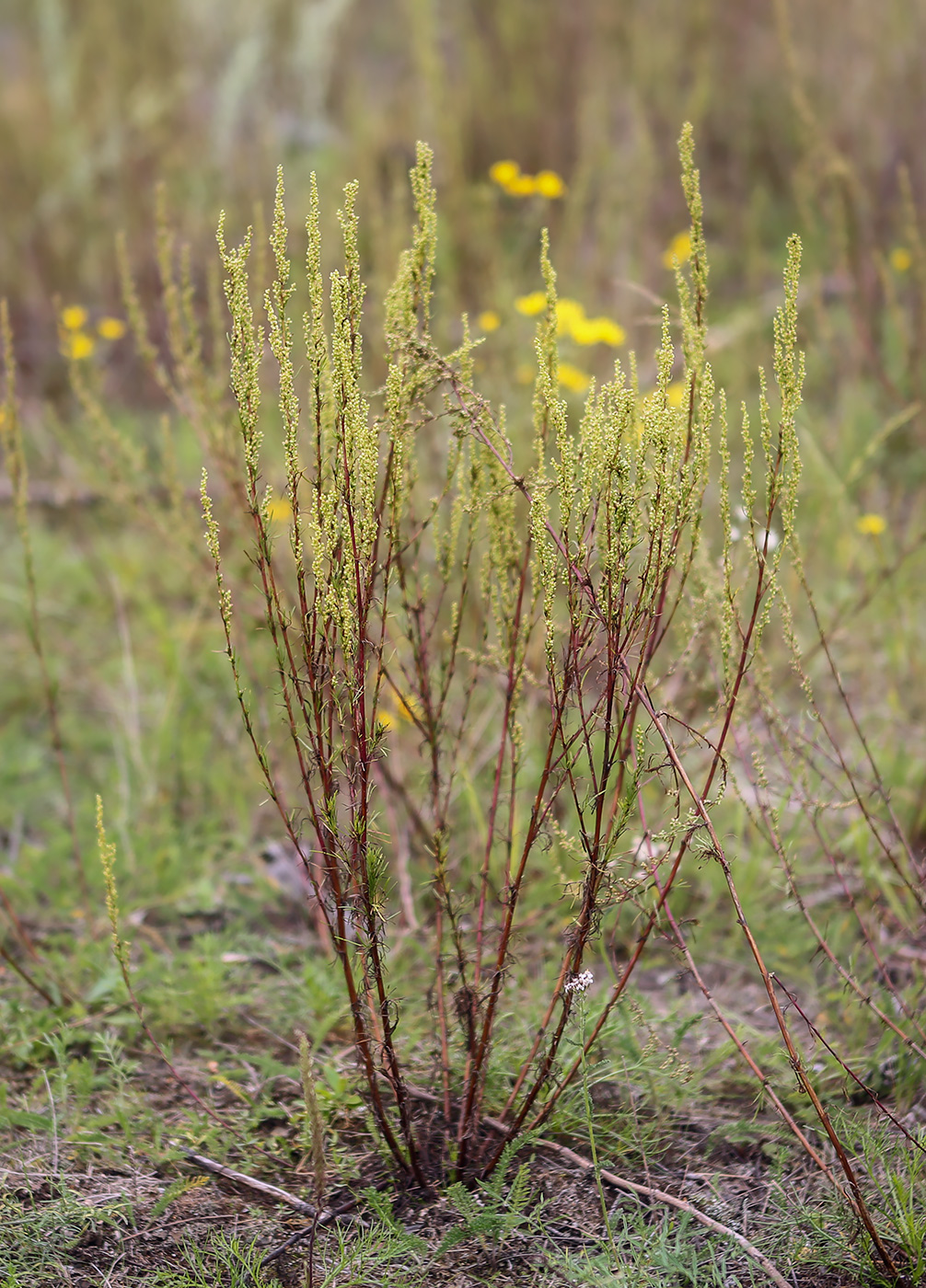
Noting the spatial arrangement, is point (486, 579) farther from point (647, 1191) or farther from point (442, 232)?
point (442, 232)

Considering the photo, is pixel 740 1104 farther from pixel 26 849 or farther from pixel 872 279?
pixel 872 279

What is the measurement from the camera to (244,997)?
1.76 m

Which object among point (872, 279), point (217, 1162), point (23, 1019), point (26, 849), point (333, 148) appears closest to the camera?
point (217, 1162)

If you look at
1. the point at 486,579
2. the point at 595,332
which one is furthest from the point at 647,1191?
the point at 595,332

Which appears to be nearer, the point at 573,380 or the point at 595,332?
the point at 595,332

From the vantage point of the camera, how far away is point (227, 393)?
2457 mm

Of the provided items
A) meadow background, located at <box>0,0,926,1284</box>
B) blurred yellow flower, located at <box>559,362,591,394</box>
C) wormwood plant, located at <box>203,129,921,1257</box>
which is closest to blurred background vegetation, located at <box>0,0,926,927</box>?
meadow background, located at <box>0,0,926,1284</box>

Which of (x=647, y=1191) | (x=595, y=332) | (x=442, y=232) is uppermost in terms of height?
(x=442, y=232)

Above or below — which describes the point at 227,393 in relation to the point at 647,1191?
above

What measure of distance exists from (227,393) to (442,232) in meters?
2.74

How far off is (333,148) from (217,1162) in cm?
509

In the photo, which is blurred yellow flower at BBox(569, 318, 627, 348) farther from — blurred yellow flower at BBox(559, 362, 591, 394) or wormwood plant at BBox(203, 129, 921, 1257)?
wormwood plant at BBox(203, 129, 921, 1257)

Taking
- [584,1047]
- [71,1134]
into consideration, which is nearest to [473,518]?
[584,1047]

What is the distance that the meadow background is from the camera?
1.68 m
